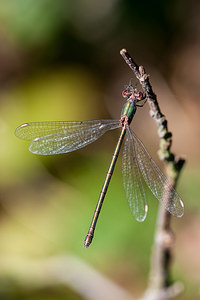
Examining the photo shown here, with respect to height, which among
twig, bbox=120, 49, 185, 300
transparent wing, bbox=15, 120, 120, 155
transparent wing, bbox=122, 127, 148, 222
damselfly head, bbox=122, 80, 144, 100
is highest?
transparent wing, bbox=15, 120, 120, 155

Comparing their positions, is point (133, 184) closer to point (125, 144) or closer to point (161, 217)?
point (125, 144)

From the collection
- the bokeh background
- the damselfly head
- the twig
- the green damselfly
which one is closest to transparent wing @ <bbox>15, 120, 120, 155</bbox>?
the green damselfly

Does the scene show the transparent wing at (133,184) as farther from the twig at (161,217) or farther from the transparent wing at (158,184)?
the twig at (161,217)

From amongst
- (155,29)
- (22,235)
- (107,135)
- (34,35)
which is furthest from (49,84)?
(22,235)

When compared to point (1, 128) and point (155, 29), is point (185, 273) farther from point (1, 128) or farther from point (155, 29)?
point (155, 29)

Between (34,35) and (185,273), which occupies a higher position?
(34,35)

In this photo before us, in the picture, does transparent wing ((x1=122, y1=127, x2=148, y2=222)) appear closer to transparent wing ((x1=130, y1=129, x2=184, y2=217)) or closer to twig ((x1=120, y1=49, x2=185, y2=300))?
transparent wing ((x1=130, y1=129, x2=184, y2=217))

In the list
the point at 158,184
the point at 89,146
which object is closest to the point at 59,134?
the point at 158,184
